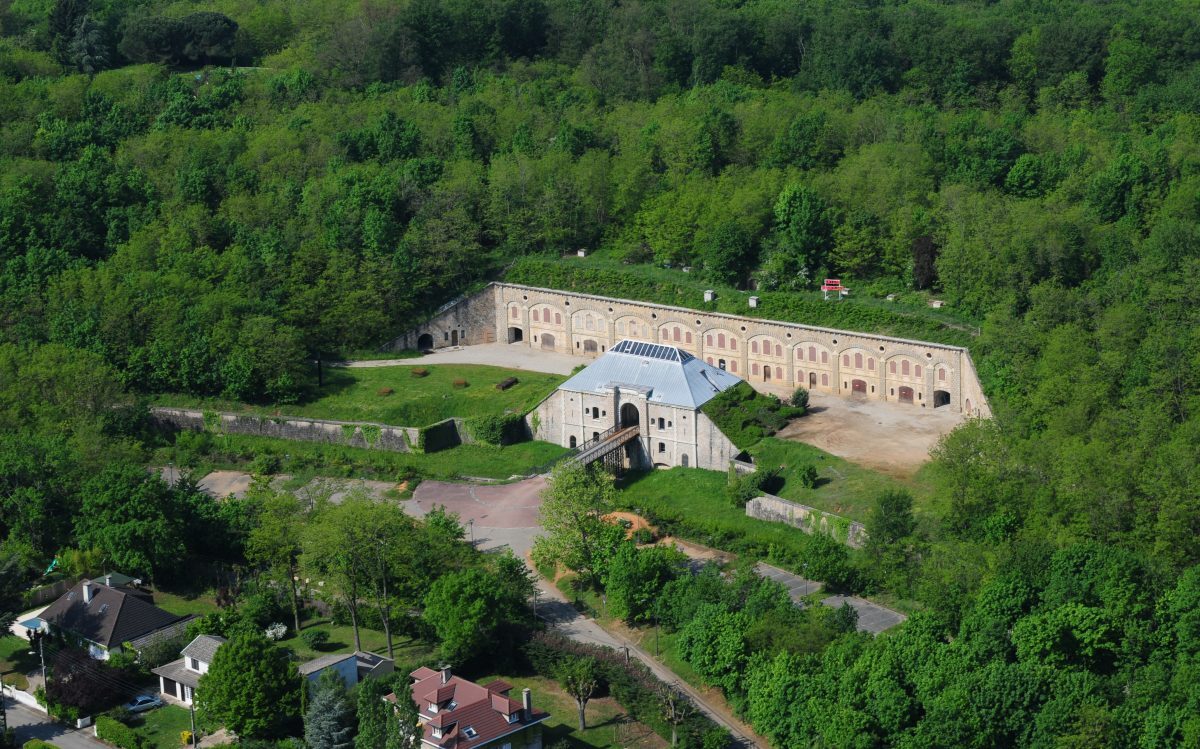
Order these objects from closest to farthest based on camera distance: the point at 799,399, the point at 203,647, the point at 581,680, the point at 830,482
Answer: the point at 581,680
the point at 203,647
the point at 830,482
the point at 799,399

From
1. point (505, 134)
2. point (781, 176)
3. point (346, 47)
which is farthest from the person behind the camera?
point (346, 47)

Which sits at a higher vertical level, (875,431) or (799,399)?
(799,399)

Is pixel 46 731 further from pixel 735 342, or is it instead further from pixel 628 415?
pixel 735 342

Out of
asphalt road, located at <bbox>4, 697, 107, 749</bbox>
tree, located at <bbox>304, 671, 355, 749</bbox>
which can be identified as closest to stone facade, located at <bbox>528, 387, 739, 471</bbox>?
tree, located at <bbox>304, 671, 355, 749</bbox>

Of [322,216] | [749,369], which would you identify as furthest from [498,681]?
[322,216]

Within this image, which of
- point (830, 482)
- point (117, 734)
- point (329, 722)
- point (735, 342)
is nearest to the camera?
point (329, 722)

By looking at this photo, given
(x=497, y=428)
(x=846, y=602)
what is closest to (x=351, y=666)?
(x=846, y=602)

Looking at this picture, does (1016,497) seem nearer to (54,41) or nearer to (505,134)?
(505,134)
